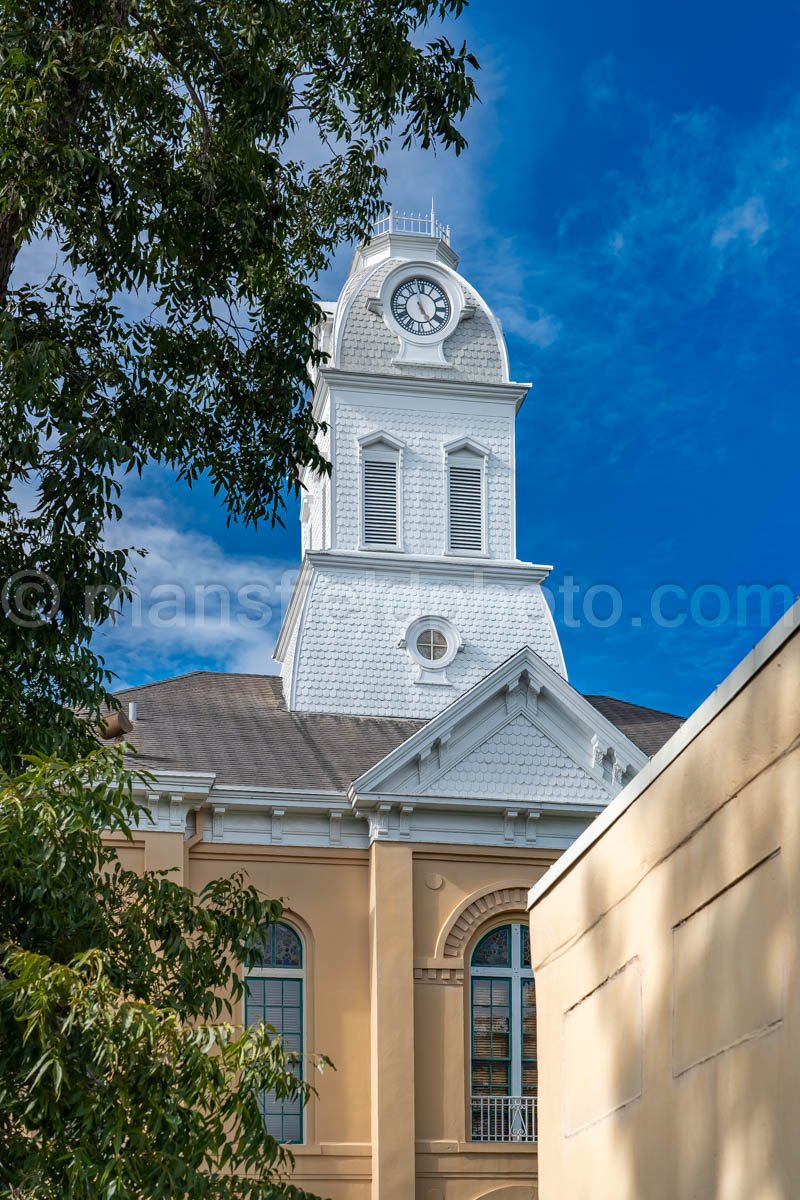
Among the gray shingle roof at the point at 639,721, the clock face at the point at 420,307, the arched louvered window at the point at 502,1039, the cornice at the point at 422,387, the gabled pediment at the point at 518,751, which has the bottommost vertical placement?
the arched louvered window at the point at 502,1039

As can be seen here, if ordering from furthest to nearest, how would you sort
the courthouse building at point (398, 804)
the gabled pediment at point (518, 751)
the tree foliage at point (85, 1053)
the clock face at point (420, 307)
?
the clock face at point (420, 307)
the gabled pediment at point (518, 751)
the courthouse building at point (398, 804)
the tree foliage at point (85, 1053)

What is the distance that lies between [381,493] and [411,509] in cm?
62

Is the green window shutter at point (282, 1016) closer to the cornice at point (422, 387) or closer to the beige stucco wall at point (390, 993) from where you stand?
the beige stucco wall at point (390, 993)

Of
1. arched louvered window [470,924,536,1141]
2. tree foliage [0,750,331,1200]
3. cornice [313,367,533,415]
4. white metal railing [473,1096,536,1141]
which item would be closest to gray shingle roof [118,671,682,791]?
arched louvered window [470,924,536,1141]

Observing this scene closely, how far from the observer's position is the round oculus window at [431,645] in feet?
88.6

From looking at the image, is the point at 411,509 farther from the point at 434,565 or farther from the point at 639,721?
the point at 639,721

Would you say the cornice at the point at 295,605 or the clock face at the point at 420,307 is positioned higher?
the clock face at the point at 420,307

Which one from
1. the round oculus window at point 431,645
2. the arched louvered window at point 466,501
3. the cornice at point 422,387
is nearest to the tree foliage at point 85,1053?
the round oculus window at point 431,645

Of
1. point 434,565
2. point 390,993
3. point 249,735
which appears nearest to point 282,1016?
point 390,993

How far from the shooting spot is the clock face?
29469 mm

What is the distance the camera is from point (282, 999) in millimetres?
22594

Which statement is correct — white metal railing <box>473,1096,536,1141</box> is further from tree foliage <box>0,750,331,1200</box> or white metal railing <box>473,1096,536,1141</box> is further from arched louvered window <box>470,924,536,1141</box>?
tree foliage <box>0,750,331,1200</box>

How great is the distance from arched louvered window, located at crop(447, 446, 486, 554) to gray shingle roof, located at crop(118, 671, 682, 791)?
3808 mm

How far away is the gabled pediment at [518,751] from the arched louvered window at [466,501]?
4.89 metres
